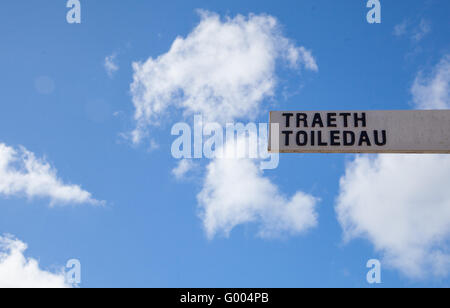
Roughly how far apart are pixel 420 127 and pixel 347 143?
235 cm

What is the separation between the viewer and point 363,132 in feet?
41.7

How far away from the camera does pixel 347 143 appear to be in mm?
Answer: 12648

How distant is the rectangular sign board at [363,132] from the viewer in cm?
1263

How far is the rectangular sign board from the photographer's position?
12633 mm
